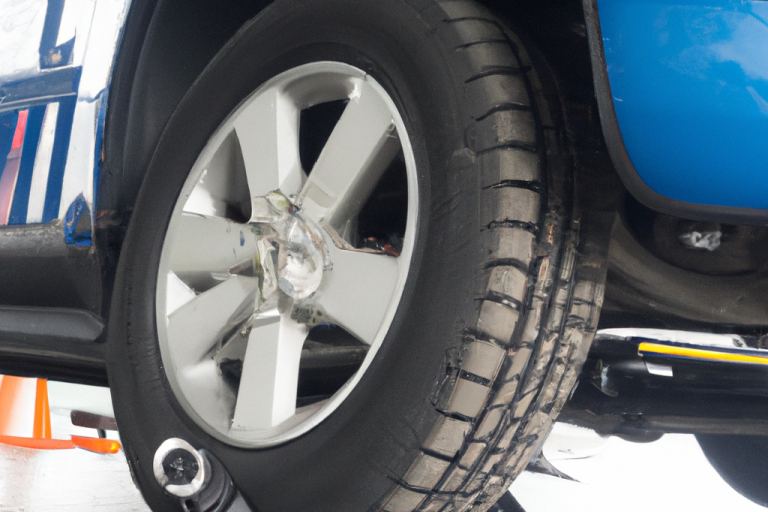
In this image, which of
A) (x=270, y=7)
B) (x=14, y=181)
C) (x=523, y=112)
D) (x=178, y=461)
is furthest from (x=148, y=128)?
(x=523, y=112)

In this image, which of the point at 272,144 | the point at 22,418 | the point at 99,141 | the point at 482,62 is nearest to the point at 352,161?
the point at 272,144

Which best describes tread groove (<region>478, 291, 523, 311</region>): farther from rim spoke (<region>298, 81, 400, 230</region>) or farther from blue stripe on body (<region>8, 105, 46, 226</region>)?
blue stripe on body (<region>8, 105, 46, 226</region>)

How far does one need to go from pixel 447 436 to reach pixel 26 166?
47.1 inches

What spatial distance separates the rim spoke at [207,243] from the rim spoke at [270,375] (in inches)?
8.1

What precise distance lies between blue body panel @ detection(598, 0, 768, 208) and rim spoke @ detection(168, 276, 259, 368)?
0.73 metres

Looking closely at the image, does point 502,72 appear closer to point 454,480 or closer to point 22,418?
point 454,480

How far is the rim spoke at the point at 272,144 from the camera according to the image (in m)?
1.02

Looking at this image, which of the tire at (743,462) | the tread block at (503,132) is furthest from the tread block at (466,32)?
the tire at (743,462)

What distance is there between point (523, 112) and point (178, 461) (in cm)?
70

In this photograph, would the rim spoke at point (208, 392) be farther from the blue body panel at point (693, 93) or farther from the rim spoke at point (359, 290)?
the blue body panel at point (693, 93)

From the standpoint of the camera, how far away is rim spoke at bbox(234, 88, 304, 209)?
1020 mm

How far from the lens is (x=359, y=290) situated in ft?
2.86

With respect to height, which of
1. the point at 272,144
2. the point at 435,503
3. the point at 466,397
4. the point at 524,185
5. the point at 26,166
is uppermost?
the point at 26,166

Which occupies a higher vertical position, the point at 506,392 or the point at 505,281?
the point at 505,281
